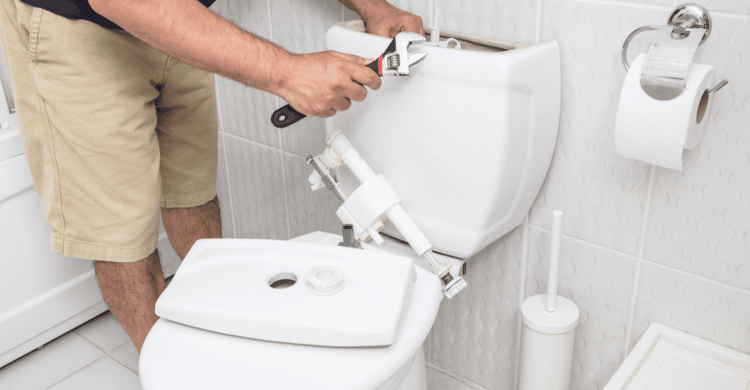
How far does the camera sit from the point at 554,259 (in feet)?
3.20

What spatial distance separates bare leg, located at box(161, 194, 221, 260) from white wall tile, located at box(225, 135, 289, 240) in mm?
139

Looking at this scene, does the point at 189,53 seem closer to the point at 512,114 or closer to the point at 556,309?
the point at 512,114

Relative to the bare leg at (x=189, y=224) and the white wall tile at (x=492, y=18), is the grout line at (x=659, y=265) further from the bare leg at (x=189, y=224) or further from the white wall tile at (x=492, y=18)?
the bare leg at (x=189, y=224)

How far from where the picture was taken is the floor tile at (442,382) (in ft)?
4.25

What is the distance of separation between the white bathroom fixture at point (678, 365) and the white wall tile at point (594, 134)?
141mm

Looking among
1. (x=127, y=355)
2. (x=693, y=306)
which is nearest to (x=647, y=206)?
(x=693, y=306)

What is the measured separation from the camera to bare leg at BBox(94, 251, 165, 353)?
116 centimetres

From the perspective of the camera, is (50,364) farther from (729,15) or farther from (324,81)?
(729,15)

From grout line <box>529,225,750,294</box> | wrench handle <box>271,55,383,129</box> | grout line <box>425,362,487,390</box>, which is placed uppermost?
wrench handle <box>271,55,383,129</box>

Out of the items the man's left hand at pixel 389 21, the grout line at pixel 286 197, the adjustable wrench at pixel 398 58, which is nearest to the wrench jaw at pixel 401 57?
the adjustable wrench at pixel 398 58

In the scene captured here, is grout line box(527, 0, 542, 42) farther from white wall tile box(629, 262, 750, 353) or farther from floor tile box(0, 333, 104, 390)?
floor tile box(0, 333, 104, 390)

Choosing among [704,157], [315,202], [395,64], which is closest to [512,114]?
[395,64]

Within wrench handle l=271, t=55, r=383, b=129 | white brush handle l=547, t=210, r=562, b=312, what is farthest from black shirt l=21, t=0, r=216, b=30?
white brush handle l=547, t=210, r=562, b=312

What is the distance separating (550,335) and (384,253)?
1.02 ft
